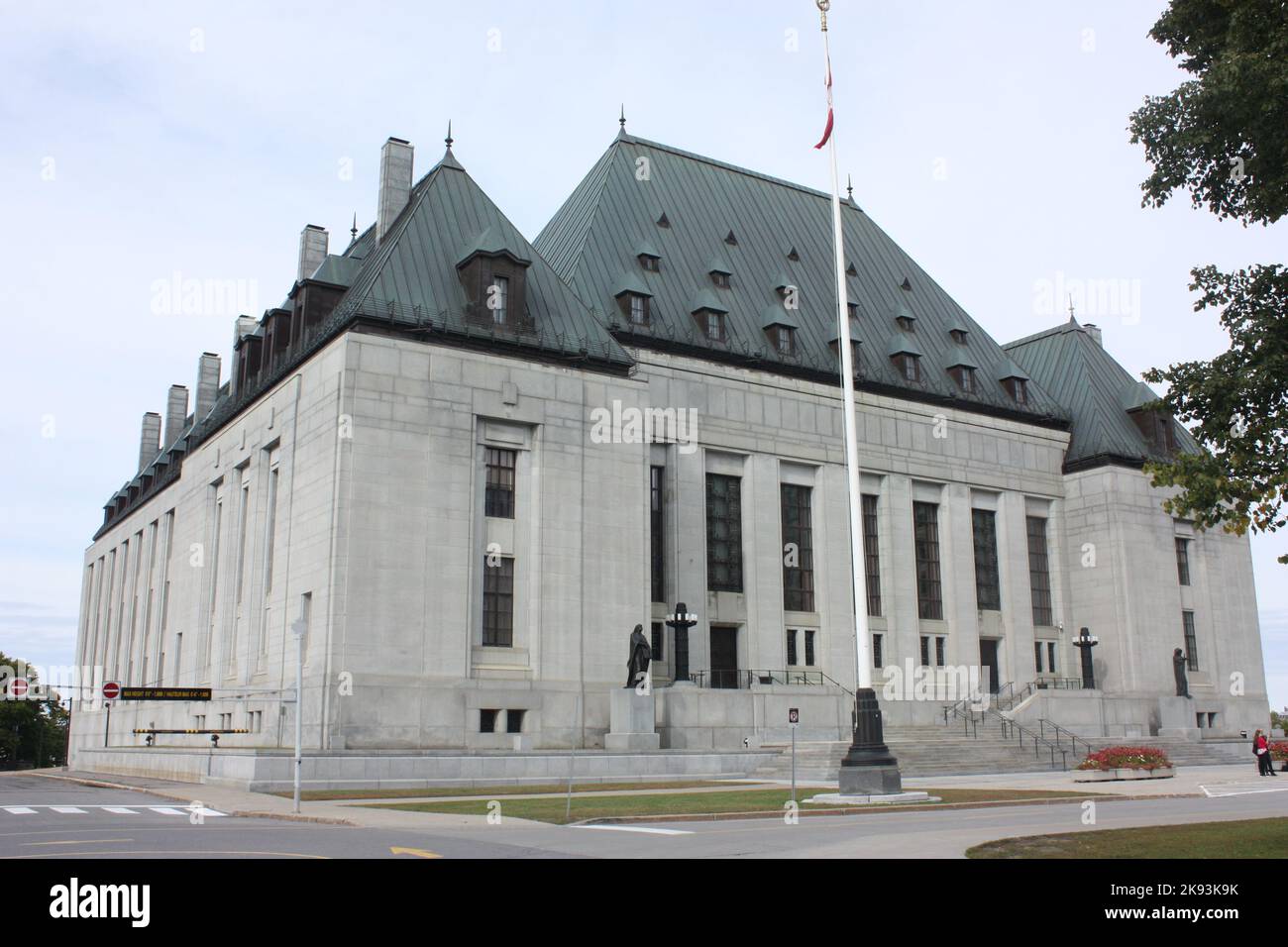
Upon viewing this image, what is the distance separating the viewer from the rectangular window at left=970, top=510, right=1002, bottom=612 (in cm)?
5681

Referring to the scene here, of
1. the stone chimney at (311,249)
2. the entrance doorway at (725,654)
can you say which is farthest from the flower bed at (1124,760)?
the stone chimney at (311,249)

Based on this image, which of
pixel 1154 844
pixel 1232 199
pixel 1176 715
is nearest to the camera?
pixel 1154 844

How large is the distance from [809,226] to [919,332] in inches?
319

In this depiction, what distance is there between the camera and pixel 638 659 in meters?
40.8

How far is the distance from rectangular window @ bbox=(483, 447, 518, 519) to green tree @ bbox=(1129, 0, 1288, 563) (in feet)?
84.8

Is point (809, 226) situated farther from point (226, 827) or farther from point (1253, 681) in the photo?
point (226, 827)

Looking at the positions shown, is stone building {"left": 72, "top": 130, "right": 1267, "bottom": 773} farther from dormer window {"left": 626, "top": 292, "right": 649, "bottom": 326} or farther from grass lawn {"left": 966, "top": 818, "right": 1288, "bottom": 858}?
grass lawn {"left": 966, "top": 818, "right": 1288, "bottom": 858}

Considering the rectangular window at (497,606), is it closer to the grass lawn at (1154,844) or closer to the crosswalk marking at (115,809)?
the crosswalk marking at (115,809)

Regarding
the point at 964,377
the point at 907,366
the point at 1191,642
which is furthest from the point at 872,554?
the point at 1191,642

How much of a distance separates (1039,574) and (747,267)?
21620 millimetres

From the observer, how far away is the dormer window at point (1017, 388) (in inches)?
2372

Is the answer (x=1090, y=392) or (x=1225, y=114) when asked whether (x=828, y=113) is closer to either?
(x=1225, y=114)
